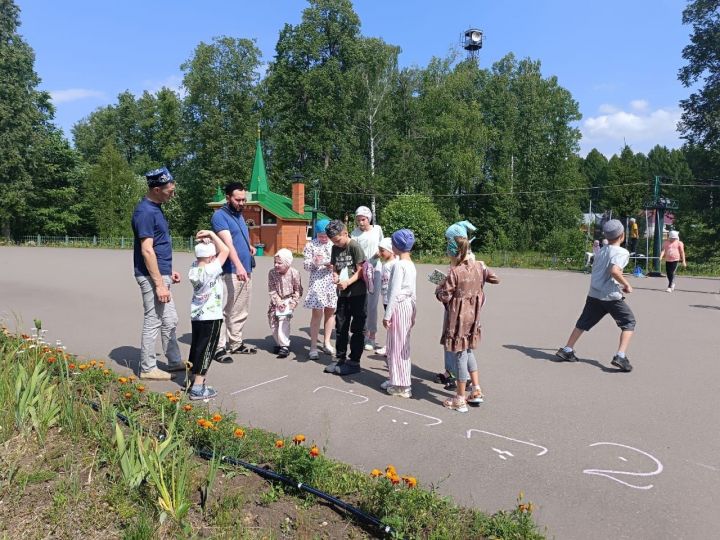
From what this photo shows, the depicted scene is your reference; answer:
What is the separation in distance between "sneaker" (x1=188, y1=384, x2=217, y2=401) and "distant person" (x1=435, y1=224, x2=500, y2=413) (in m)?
2.15

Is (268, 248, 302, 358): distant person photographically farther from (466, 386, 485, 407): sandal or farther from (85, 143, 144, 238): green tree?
(85, 143, 144, 238): green tree

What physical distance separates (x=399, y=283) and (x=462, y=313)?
27.1 inches

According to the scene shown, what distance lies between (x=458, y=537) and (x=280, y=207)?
40.5m

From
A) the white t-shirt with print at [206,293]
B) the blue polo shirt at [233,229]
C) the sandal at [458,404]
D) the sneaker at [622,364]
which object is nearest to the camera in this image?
the sandal at [458,404]

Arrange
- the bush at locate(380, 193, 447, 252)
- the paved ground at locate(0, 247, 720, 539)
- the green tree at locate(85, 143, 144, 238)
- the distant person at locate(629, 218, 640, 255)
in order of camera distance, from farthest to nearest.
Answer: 1. the green tree at locate(85, 143, 144, 238)
2. the bush at locate(380, 193, 447, 252)
3. the distant person at locate(629, 218, 640, 255)
4. the paved ground at locate(0, 247, 720, 539)

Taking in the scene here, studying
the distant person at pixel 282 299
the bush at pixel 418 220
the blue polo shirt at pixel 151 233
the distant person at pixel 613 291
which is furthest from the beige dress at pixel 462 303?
the bush at pixel 418 220

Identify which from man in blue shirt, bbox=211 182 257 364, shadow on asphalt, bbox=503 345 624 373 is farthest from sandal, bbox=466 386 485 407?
man in blue shirt, bbox=211 182 257 364

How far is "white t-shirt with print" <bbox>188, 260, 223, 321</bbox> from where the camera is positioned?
5.16 meters

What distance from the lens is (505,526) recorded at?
9.52ft

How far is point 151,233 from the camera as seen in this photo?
556 centimetres

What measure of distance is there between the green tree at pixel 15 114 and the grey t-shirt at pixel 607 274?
47764 millimetres

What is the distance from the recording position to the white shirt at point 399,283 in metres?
5.43

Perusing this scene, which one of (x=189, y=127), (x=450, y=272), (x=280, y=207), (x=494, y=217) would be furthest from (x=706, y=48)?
(x=189, y=127)

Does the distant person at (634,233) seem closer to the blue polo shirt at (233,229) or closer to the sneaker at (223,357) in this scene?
the blue polo shirt at (233,229)
